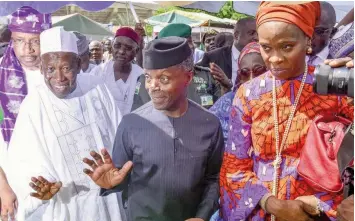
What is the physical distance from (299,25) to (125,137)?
41.7 inches

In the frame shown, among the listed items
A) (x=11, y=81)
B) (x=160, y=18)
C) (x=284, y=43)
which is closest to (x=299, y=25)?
(x=284, y=43)

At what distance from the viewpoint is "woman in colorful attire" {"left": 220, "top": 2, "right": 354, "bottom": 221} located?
2.12 m

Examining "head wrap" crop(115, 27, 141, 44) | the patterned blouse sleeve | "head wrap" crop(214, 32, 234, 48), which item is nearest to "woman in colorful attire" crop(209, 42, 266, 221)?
the patterned blouse sleeve

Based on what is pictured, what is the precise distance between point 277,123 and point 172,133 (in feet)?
2.10

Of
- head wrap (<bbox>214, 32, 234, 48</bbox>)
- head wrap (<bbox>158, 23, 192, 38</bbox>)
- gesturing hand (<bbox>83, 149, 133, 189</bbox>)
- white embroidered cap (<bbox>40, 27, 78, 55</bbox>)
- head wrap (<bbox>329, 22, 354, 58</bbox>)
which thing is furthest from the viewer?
head wrap (<bbox>214, 32, 234, 48</bbox>)

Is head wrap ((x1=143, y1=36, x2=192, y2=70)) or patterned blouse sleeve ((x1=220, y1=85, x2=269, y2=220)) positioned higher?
head wrap ((x1=143, y1=36, x2=192, y2=70))

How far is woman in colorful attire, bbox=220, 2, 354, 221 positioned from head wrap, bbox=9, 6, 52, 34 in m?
1.85

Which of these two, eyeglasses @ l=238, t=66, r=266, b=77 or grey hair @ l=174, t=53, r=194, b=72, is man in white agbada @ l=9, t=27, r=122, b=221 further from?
eyeglasses @ l=238, t=66, r=266, b=77

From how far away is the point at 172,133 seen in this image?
8.71 feet

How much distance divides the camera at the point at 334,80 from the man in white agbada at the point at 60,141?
164 cm

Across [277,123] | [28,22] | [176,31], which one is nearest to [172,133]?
[277,123]

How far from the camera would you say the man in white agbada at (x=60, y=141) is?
300cm

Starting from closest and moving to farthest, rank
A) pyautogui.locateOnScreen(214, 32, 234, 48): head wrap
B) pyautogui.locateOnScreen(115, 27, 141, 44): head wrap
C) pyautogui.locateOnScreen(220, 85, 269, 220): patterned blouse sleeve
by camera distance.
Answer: pyautogui.locateOnScreen(220, 85, 269, 220): patterned blouse sleeve, pyautogui.locateOnScreen(115, 27, 141, 44): head wrap, pyautogui.locateOnScreen(214, 32, 234, 48): head wrap

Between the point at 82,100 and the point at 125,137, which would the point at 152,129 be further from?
the point at 82,100
